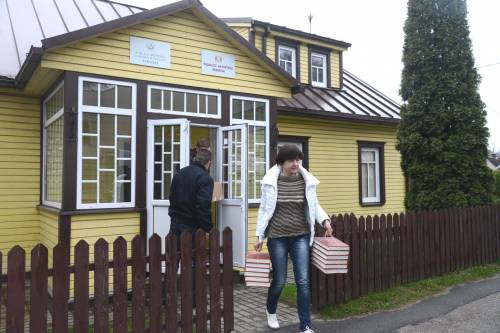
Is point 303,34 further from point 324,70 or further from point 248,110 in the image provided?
point 248,110

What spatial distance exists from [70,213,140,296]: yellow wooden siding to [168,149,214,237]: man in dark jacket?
1390mm

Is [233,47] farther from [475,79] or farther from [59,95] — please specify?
[475,79]

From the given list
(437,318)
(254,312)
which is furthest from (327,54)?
(254,312)

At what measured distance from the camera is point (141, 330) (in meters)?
4.18

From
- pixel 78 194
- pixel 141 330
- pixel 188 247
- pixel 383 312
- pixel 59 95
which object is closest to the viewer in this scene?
pixel 141 330

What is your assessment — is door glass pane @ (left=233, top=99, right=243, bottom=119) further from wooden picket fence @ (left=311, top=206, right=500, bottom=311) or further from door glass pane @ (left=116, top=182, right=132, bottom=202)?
wooden picket fence @ (left=311, top=206, right=500, bottom=311)

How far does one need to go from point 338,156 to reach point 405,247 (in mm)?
5179

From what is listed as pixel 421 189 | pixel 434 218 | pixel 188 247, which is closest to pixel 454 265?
pixel 434 218

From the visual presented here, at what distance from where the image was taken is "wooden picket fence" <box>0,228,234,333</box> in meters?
3.62

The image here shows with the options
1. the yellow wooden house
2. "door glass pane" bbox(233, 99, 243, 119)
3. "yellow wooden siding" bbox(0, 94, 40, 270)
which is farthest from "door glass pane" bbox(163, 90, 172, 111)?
"yellow wooden siding" bbox(0, 94, 40, 270)

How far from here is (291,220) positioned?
4.48 meters

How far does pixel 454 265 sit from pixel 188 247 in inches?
207

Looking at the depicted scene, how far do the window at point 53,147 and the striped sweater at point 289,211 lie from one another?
3.53m

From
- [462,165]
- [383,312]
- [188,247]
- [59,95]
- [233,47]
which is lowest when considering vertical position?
[383,312]
